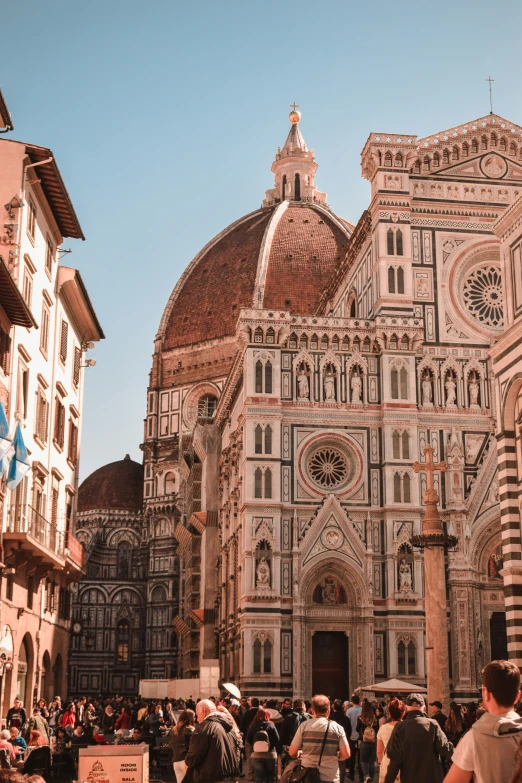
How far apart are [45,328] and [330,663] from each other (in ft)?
56.7

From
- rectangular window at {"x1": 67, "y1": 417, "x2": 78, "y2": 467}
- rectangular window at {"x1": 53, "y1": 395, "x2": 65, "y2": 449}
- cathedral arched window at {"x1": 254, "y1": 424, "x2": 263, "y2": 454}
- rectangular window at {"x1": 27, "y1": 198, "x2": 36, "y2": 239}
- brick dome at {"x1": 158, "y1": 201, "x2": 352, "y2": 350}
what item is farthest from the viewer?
brick dome at {"x1": 158, "y1": 201, "x2": 352, "y2": 350}

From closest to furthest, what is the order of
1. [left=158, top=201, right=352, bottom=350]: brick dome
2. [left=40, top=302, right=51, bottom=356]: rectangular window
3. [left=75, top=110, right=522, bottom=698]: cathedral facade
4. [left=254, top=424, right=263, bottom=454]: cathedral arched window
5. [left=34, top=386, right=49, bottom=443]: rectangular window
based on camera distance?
[left=34, top=386, right=49, bottom=443]: rectangular window < [left=40, top=302, right=51, bottom=356]: rectangular window < [left=75, top=110, right=522, bottom=698]: cathedral facade < [left=254, top=424, right=263, bottom=454]: cathedral arched window < [left=158, top=201, right=352, bottom=350]: brick dome

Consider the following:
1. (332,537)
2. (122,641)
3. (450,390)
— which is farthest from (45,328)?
(122,641)

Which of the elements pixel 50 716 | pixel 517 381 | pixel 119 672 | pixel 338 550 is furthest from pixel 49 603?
pixel 119 672

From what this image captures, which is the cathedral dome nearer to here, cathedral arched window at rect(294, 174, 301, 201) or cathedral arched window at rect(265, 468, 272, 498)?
cathedral arched window at rect(294, 174, 301, 201)

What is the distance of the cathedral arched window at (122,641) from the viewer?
72.8 metres

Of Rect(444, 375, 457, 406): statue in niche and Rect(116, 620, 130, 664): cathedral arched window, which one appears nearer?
Rect(444, 375, 457, 406): statue in niche

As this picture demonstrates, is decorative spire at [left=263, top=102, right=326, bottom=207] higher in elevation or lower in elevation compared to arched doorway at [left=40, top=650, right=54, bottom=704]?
higher

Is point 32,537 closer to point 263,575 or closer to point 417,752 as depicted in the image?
point 263,575

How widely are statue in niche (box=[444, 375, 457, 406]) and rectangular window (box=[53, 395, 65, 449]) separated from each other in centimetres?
1537

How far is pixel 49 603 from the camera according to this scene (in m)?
33.2

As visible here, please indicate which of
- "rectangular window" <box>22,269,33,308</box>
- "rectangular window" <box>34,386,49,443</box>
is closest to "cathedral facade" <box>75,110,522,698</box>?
"rectangular window" <box>34,386,49,443</box>

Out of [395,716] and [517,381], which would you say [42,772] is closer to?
[395,716]

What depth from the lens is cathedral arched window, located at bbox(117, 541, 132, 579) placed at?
75312 mm
